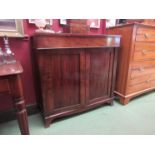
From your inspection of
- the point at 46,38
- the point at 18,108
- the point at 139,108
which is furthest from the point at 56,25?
the point at 139,108

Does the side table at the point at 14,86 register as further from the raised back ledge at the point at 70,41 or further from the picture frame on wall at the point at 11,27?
the picture frame on wall at the point at 11,27

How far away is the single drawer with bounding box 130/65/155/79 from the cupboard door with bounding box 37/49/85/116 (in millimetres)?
740

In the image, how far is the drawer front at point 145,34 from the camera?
1.42m

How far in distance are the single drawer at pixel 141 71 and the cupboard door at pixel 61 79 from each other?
740mm

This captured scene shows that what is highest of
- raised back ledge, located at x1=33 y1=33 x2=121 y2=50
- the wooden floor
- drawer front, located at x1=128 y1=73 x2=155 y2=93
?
raised back ledge, located at x1=33 y1=33 x2=121 y2=50

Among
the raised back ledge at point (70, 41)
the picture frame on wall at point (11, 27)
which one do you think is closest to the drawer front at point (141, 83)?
the raised back ledge at point (70, 41)

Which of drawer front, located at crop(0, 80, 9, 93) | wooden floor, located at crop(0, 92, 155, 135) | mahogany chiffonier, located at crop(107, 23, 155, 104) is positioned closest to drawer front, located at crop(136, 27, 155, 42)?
mahogany chiffonier, located at crop(107, 23, 155, 104)

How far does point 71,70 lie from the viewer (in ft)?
3.94

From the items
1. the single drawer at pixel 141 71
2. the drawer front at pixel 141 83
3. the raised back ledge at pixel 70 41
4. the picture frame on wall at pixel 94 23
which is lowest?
the drawer front at pixel 141 83

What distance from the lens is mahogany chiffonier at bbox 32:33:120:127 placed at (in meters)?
1.05

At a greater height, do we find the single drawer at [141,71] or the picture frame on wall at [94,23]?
the picture frame on wall at [94,23]

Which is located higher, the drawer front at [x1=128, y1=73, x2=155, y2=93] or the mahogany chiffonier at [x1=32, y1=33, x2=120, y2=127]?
the mahogany chiffonier at [x1=32, y1=33, x2=120, y2=127]

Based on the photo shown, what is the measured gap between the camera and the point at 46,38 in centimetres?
99

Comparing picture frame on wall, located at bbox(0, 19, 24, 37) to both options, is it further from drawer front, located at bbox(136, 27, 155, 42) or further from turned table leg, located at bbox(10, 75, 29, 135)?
drawer front, located at bbox(136, 27, 155, 42)
